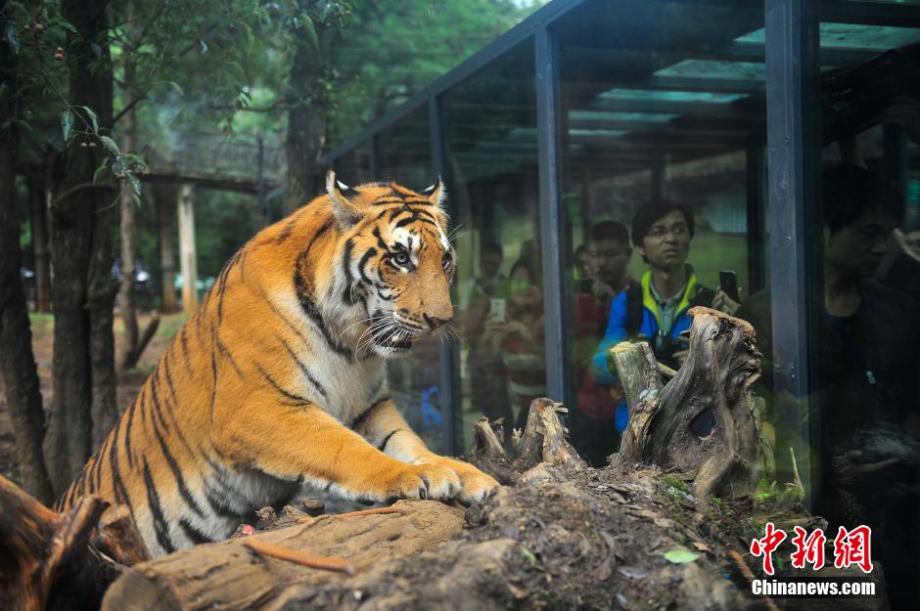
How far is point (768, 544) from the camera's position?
2086 millimetres

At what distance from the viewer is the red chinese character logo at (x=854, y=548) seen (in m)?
2.15

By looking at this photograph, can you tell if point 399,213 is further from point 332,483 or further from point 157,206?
point 157,206

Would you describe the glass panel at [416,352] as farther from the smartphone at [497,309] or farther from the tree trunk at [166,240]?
the tree trunk at [166,240]

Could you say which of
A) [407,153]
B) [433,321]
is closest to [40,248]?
[407,153]

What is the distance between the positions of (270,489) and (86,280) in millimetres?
2585

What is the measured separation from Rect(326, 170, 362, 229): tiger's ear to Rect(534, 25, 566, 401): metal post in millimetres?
1238

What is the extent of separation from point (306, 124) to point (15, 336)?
3434 mm

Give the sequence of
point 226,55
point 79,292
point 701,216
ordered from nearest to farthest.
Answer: point 226,55 < point 79,292 < point 701,216

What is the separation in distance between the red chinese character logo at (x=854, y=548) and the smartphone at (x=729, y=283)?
108 centimetres

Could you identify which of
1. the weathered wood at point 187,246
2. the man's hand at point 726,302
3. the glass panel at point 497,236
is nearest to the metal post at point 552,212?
the glass panel at point 497,236

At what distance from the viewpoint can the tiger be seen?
8.70ft

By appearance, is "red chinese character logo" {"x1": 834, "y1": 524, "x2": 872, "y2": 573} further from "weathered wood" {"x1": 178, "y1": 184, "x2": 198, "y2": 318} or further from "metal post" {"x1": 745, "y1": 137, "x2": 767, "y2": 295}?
"weathered wood" {"x1": 178, "y1": 184, "x2": 198, "y2": 318}

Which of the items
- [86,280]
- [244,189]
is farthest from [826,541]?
[244,189]

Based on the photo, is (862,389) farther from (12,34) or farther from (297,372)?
(12,34)
